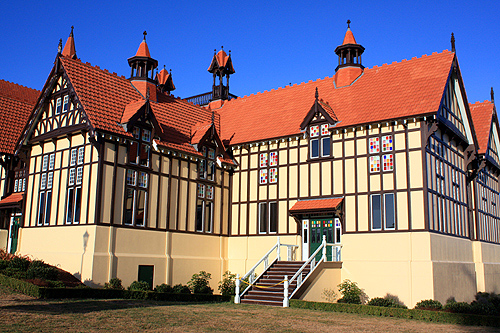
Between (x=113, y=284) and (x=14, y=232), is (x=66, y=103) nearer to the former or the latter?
(x=14, y=232)

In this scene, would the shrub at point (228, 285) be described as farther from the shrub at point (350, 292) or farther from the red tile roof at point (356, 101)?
the red tile roof at point (356, 101)

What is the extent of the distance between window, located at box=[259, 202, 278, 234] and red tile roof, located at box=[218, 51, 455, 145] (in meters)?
4.26

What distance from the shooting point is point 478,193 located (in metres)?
32.4

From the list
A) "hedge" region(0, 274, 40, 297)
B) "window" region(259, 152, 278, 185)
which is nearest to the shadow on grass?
"hedge" region(0, 274, 40, 297)

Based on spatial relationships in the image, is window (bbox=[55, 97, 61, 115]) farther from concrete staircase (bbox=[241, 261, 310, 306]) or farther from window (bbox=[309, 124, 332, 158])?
concrete staircase (bbox=[241, 261, 310, 306])

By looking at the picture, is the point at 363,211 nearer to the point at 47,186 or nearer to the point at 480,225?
the point at 480,225

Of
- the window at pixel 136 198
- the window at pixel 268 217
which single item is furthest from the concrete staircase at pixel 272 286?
the window at pixel 136 198

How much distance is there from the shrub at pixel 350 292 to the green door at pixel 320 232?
248 cm

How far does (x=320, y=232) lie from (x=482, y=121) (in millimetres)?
15770

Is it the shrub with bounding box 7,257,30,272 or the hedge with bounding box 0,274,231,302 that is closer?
the hedge with bounding box 0,274,231,302

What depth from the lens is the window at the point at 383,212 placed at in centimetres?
2566

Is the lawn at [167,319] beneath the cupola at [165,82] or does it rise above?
beneath

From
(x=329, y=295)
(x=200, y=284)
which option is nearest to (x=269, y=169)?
(x=200, y=284)

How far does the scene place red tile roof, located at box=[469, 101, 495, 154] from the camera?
3300 centimetres
